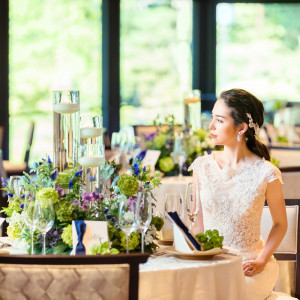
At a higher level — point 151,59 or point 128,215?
point 151,59

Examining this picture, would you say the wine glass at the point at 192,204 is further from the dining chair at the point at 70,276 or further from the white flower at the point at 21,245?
the dining chair at the point at 70,276

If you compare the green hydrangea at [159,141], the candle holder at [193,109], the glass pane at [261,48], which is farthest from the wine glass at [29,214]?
the glass pane at [261,48]

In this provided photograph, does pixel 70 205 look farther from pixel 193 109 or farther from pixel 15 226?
pixel 193 109

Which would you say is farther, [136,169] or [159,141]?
[159,141]

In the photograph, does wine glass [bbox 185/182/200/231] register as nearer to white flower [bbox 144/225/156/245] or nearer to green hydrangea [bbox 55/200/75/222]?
white flower [bbox 144/225/156/245]

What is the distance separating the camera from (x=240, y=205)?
11.6 feet

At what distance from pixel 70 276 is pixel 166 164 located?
386 centimetres

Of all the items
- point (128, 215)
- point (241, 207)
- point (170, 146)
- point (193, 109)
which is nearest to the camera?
point (128, 215)

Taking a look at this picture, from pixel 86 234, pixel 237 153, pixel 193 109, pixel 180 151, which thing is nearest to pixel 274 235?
pixel 237 153

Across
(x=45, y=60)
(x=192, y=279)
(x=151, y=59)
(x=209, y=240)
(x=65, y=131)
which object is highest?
(x=151, y=59)

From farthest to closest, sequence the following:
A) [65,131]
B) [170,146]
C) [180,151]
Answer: [170,146] < [180,151] < [65,131]

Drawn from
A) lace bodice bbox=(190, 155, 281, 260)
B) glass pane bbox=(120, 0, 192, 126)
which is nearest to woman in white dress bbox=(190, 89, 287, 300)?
lace bodice bbox=(190, 155, 281, 260)

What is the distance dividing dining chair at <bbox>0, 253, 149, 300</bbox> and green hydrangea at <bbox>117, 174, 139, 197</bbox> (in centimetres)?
76

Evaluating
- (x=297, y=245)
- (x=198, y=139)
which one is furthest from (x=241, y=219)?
(x=198, y=139)
